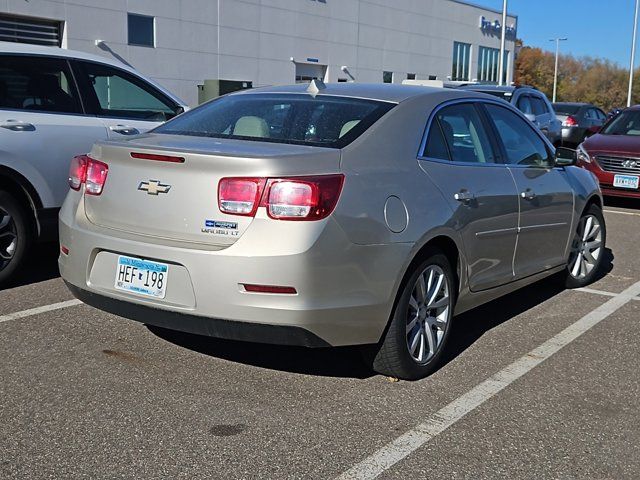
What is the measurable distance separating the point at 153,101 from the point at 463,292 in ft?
12.0

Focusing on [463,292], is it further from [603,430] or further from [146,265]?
[146,265]

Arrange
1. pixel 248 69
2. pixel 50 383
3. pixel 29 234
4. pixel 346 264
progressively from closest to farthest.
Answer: pixel 346 264
pixel 50 383
pixel 29 234
pixel 248 69

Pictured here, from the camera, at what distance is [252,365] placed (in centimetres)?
436

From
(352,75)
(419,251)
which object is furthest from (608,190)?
(352,75)

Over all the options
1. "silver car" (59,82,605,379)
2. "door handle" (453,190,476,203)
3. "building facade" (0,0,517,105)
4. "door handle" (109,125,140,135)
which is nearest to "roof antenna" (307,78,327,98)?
"silver car" (59,82,605,379)

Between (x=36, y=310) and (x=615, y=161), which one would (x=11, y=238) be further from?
(x=615, y=161)

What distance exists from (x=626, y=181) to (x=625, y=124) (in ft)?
6.32

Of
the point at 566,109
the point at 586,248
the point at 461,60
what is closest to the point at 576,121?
the point at 566,109

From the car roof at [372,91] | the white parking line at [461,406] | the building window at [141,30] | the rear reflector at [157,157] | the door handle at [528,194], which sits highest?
the building window at [141,30]

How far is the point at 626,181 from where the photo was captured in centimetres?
1145

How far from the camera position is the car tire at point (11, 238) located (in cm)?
573

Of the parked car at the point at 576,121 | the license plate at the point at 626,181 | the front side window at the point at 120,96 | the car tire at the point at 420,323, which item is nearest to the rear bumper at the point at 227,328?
the car tire at the point at 420,323

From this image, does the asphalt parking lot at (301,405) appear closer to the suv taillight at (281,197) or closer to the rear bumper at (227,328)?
the rear bumper at (227,328)

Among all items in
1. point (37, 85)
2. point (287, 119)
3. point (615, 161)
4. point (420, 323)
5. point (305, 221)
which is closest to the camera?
point (305, 221)
